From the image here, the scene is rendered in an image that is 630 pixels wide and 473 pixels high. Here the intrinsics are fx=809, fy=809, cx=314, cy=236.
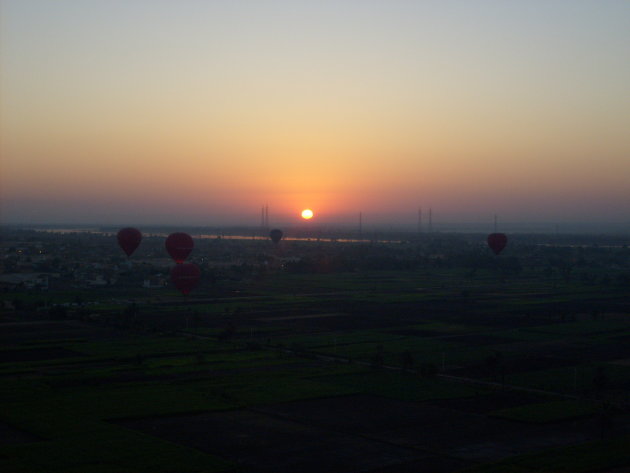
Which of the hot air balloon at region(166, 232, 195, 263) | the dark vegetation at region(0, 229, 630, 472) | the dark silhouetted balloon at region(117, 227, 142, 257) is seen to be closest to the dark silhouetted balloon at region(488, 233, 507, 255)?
the dark vegetation at region(0, 229, 630, 472)

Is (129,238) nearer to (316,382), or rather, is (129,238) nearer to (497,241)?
(316,382)

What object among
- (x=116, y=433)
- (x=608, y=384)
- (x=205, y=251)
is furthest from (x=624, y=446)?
(x=205, y=251)

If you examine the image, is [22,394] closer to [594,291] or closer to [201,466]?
[201,466]

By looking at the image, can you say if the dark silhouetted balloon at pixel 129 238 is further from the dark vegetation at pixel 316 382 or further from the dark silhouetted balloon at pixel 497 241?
the dark silhouetted balloon at pixel 497 241

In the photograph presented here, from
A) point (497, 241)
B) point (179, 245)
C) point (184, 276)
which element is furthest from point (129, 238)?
point (497, 241)

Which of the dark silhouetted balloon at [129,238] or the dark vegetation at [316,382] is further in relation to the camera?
the dark silhouetted balloon at [129,238]

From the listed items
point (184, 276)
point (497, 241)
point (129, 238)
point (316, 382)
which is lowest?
point (316, 382)

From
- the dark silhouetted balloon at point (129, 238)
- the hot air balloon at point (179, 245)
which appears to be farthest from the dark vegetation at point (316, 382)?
the dark silhouetted balloon at point (129, 238)

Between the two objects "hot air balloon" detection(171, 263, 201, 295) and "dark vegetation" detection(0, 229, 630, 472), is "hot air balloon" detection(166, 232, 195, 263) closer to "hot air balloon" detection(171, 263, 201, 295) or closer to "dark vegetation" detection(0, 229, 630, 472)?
"hot air balloon" detection(171, 263, 201, 295)
